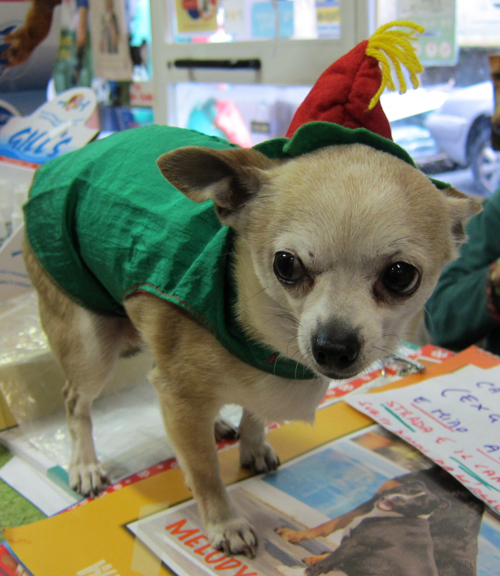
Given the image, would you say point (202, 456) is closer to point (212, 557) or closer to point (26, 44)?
point (212, 557)

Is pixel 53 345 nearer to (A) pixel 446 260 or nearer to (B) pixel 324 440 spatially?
(B) pixel 324 440

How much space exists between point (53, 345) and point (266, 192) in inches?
17.3

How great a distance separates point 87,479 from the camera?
79cm

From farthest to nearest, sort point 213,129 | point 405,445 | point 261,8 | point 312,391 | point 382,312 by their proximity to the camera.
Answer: point 213,129
point 261,8
point 405,445
point 312,391
point 382,312

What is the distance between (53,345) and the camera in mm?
843

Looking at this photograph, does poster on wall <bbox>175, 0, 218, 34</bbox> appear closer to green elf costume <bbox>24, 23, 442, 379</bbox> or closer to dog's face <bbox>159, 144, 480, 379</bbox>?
green elf costume <bbox>24, 23, 442, 379</bbox>

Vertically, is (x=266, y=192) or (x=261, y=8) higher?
(x=261, y=8)

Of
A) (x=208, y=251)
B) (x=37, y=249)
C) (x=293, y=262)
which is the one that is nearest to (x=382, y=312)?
(x=293, y=262)

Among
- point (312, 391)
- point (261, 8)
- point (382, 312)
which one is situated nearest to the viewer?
point (382, 312)

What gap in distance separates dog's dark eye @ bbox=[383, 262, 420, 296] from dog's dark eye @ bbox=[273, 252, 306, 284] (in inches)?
3.2

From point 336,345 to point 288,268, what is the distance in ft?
0.31

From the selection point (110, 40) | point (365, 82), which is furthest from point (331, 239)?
point (110, 40)

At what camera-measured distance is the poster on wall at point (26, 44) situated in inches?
56.7

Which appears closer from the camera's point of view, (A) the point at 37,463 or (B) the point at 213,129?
(A) the point at 37,463
